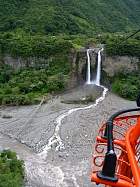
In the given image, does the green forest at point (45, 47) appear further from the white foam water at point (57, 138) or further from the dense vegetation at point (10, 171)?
the white foam water at point (57, 138)

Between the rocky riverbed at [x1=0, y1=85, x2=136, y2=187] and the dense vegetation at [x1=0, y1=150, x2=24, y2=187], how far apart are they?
0.85 m

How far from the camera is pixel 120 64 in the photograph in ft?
165

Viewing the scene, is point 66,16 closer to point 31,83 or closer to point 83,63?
point 83,63

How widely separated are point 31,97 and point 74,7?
36660 millimetres

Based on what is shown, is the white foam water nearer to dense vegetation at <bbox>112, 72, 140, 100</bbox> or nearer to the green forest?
the green forest

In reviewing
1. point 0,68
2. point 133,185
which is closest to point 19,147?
point 0,68

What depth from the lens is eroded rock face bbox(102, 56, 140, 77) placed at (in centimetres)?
4988

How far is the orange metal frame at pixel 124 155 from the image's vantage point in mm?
5051

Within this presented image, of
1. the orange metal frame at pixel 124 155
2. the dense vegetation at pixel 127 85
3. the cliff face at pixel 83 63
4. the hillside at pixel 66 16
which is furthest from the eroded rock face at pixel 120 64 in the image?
the orange metal frame at pixel 124 155

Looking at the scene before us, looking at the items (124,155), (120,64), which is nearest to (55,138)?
(120,64)

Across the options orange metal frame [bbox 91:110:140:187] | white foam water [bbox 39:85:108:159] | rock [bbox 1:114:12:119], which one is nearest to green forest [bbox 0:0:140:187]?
rock [bbox 1:114:12:119]

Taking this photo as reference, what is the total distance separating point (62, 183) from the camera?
940 inches

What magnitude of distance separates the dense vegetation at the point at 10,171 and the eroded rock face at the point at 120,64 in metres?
26.4

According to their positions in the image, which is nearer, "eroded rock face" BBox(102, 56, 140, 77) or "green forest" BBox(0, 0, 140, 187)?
"green forest" BBox(0, 0, 140, 187)
